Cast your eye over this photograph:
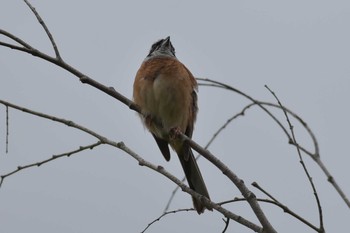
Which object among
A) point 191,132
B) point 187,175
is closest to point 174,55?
point 191,132

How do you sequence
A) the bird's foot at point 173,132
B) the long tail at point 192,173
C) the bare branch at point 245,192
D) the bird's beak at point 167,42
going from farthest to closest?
the bird's beak at point 167,42
the bird's foot at point 173,132
the long tail at point 192,173
the bare branch at point 245,192

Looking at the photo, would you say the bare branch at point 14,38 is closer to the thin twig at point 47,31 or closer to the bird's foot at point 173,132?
the thin twig at point 47,31

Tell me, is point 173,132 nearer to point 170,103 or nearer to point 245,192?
point 170,103

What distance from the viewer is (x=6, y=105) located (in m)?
3.48

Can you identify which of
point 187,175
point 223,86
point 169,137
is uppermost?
point 169,137

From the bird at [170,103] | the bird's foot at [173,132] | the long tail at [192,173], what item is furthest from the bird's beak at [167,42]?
the long tail at [192,173]

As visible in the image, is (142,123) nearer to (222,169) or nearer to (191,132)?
(191,132)

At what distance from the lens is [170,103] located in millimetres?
5812

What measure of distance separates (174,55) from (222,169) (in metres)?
3.93

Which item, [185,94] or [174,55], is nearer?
[185,94]

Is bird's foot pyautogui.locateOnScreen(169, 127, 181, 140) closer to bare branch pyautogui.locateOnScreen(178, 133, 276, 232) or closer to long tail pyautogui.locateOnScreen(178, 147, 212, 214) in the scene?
long tail pyautogui.locateOnScreen(178, 147, 212, 214)

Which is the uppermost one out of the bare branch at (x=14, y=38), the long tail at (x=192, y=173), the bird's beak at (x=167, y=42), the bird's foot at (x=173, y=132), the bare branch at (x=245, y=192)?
the bird's beak at (x=167, y=42)

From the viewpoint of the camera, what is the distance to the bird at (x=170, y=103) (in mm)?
5754

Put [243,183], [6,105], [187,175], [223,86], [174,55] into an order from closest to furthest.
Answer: [243,183], [6,105], [223,86], [187,175], [174,55]
